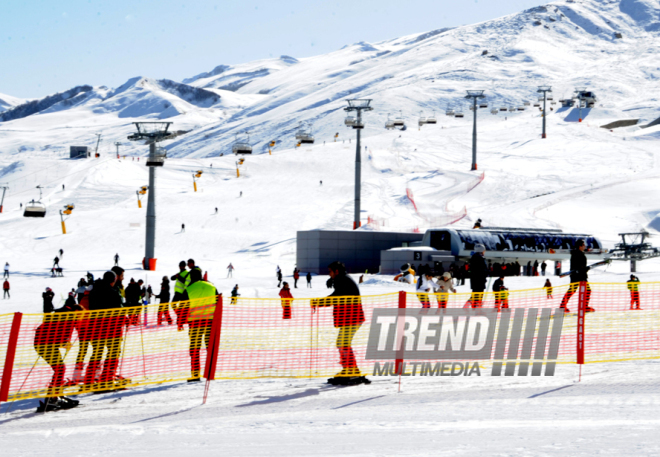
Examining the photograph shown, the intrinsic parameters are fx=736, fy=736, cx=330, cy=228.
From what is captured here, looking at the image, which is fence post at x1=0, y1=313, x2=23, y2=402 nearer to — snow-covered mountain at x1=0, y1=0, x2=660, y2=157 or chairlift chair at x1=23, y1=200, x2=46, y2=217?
chairlift chair at x1=23, y1=200, x2=46, y2=217

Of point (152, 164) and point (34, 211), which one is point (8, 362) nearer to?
point (152, 164)

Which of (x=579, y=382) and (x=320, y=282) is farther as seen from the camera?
(x=320, y=282)

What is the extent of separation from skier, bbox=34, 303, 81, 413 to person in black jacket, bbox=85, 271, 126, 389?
0.28 metres

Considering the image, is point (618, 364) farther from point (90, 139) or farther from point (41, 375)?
point (90, 139)

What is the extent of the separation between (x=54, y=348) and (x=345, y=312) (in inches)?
117

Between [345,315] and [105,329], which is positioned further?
[105,329]

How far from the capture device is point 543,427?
5715mm

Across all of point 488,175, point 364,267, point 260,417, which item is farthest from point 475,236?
point 488,175

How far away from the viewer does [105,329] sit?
7789 millimetres

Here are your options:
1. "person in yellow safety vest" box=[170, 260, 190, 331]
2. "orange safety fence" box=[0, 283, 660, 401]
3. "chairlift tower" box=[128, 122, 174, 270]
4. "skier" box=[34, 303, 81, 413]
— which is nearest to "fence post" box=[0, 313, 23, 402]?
"orange safety fence" box=[0, 283, 660, 401]

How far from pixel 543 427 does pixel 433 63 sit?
171m

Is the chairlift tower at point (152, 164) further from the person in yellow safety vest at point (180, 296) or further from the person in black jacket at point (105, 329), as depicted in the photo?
the person in black jacket at point (105, 329)

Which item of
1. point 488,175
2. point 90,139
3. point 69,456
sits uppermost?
point 90,139

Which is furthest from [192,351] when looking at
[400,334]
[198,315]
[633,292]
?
[633,292]
